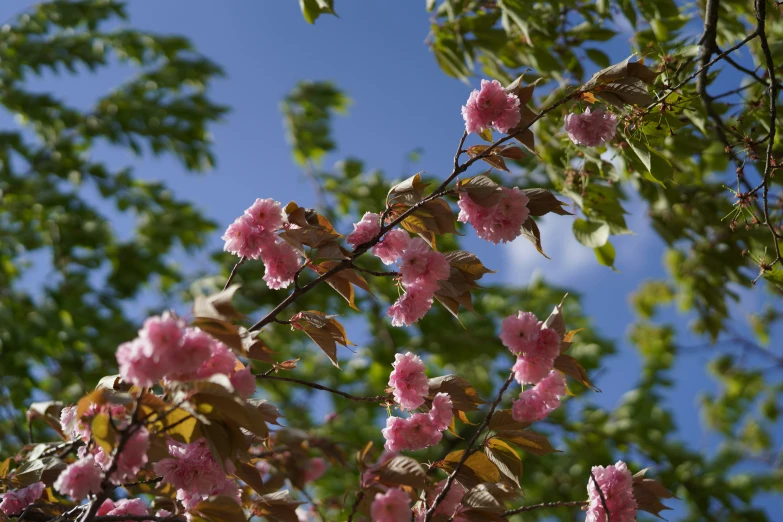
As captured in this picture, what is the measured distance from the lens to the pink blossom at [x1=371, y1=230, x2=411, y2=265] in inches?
43.7

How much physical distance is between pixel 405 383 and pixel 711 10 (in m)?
1.19

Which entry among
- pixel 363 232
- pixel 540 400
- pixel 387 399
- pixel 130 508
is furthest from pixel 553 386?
pixel 130 508

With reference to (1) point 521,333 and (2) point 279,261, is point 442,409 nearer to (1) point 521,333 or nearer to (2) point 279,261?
(1) point 521,333

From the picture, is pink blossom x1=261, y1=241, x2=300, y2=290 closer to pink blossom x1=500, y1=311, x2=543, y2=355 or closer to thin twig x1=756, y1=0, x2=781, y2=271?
pink blossom x1=500, y1=311, x2=543, y2=355

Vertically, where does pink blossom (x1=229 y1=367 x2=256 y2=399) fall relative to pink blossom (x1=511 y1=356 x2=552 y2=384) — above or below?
below

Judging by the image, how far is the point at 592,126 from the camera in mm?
1149

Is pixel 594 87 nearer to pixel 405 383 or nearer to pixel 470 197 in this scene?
pixel 470 197

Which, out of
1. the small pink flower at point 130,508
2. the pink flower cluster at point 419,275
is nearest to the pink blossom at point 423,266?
the pink flower cluster at point 419,275

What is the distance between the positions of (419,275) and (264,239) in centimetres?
27

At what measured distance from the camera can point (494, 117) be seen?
1092 millimetres

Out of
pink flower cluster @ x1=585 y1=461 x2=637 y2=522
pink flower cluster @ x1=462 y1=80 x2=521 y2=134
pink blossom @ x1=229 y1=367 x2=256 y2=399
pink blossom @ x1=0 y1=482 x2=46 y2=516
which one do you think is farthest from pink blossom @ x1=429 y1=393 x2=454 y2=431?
pink blossom @ x1=0 y1=482 x2=46 y2=516

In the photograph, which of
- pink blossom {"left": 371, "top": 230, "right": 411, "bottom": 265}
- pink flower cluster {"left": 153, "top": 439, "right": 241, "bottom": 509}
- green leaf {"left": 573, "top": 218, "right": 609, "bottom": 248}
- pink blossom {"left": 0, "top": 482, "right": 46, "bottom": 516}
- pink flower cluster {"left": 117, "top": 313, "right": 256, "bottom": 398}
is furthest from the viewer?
green leaf {"left": 573, "top": 218, "right": 609, "bottom": 248}

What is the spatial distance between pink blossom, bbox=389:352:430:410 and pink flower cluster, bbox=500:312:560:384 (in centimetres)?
17

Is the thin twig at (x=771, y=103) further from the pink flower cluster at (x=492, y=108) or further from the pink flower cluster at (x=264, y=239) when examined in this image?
the pink flower cluster at (x=264, y=239)
